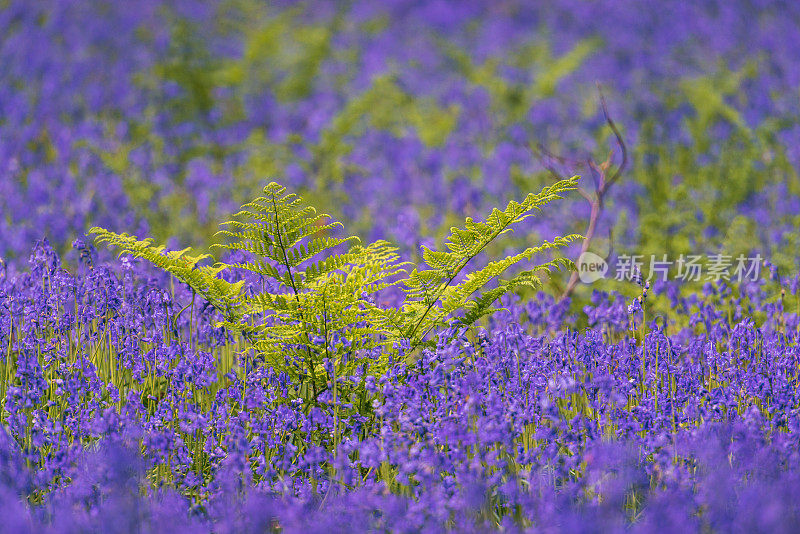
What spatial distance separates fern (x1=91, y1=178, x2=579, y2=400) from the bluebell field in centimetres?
2

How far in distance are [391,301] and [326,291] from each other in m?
1.44

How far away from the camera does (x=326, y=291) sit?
351 centimetres

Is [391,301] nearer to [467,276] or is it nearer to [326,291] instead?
[467,276]

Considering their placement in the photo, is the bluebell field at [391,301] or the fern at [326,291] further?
the fern at [326,291]

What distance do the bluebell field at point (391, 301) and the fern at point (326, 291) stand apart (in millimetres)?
21

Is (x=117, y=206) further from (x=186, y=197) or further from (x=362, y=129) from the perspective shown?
(x=362, y=129)

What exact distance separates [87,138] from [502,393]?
6.09m

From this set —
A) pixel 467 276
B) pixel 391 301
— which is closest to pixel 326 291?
pixel 467 276

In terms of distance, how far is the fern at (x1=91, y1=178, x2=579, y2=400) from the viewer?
140 inches

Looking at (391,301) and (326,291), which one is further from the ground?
(391,301)

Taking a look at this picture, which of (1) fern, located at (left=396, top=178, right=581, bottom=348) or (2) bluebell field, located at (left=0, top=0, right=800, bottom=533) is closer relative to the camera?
(2) bluebell field, located at (left=0, top=0, right=800, bottom=533)

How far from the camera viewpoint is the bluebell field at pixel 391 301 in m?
2.92

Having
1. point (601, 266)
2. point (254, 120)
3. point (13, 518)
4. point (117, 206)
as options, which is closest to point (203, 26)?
point (254, 120)

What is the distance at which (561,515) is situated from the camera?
253 centimetres
